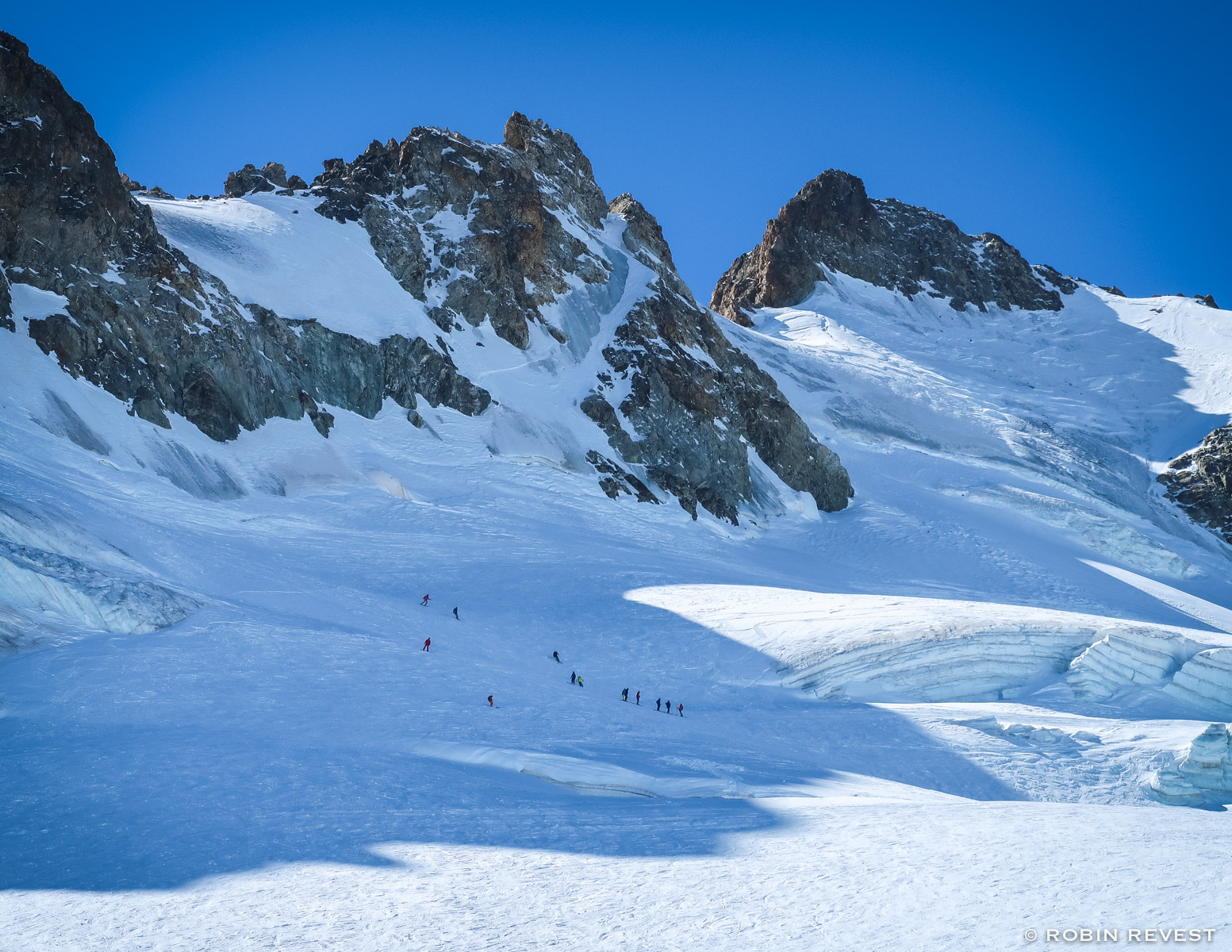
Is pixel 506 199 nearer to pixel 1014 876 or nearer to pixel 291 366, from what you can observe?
pixel 291 366

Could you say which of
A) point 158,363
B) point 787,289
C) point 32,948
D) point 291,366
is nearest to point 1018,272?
point 787,289

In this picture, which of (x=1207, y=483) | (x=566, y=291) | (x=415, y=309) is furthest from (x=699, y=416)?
(x=1207, y=483)

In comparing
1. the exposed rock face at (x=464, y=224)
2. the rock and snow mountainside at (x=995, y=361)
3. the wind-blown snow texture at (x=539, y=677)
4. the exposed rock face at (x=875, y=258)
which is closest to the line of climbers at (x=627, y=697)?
the wind-blown snow texture at (x=539, y=677)

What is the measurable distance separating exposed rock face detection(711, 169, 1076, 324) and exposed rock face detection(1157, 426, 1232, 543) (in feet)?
136

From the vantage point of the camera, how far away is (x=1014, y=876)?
13.1 m

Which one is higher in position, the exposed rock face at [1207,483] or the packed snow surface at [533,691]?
the exposed rock face at [1207,483]

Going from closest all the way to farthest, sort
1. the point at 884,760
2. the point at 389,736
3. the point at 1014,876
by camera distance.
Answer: the point at 1014,876 → the point at 389,736 → the point at 884,760

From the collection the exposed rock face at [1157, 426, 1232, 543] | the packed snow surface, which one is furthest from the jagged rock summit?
the exposed rock face at [1157, 426, 1232, 543]

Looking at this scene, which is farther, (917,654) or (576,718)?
(917,654)

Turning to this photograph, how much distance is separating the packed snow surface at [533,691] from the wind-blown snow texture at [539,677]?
13cm

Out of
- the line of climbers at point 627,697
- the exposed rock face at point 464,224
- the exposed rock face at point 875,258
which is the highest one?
the exposed rock face at point 875,258

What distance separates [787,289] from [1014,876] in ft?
375

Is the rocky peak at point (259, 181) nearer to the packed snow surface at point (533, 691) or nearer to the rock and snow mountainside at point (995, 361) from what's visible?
the packed snow surface at point (533, 691)

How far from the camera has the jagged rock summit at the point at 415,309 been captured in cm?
4788
